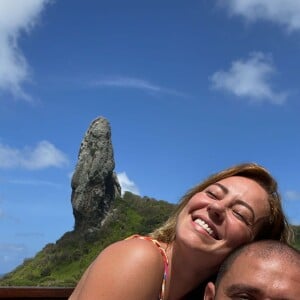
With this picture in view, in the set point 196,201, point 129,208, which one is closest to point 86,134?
point 129,208

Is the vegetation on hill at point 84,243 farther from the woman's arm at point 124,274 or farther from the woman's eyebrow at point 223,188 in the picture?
the woman's arm at point 124,274

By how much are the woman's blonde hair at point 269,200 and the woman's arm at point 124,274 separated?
37 cm

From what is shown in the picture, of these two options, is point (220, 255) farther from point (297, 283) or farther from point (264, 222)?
point (297, 283)

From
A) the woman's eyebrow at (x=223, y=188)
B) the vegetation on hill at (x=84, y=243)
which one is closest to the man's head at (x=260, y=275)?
the woman's eyebrow at (x=223, y=188)

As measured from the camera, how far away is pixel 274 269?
70.5 inches

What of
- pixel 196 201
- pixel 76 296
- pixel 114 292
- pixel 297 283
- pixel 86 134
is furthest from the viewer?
pixel 86 134

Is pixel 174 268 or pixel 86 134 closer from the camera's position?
pixel 174 268

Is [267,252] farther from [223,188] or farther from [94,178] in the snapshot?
[94,178]

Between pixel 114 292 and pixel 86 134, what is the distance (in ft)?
186

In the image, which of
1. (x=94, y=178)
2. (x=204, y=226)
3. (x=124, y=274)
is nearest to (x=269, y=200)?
(x=204, y=226)

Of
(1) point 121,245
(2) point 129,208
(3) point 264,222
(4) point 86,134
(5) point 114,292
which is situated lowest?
(5) point 114,292

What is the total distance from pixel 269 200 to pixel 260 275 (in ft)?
2.03

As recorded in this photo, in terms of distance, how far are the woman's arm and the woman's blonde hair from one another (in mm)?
370

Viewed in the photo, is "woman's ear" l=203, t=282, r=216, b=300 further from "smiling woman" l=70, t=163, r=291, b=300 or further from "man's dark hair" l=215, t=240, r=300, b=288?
Result: "smiling woman" l=70, t=163, r=291, b=300
